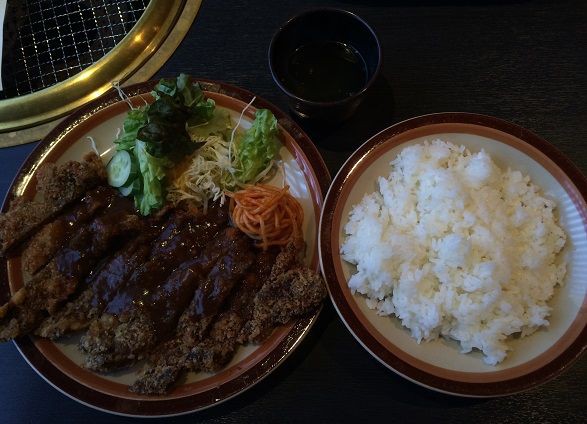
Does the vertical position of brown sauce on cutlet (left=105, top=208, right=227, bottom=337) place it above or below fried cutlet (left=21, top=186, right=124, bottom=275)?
below

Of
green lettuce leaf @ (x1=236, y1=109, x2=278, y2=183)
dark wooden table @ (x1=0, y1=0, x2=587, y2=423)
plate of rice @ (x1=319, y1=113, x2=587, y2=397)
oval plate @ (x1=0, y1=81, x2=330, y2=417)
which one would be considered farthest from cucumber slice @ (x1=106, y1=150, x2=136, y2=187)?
plate of rice @ (x1=319, y1=113, x2=587, y2=397)

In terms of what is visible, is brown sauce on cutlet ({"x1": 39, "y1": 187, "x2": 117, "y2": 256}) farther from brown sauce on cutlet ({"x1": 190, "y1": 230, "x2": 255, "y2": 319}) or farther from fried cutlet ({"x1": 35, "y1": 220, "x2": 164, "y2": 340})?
brown sauce on cutlet ({"x1": 190, "y1": 230, "x2": 255, "y2": 319})

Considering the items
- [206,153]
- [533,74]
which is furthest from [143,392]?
[533,74]

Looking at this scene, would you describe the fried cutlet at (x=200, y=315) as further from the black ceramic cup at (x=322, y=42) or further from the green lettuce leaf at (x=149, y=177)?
the black ceramic cup at (x=322, y=42)

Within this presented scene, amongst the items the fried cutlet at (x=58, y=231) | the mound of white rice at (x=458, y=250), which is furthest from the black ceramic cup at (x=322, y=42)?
the fried cutlet at (x=58, y=231)

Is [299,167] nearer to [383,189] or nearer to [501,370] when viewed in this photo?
[383,189]
